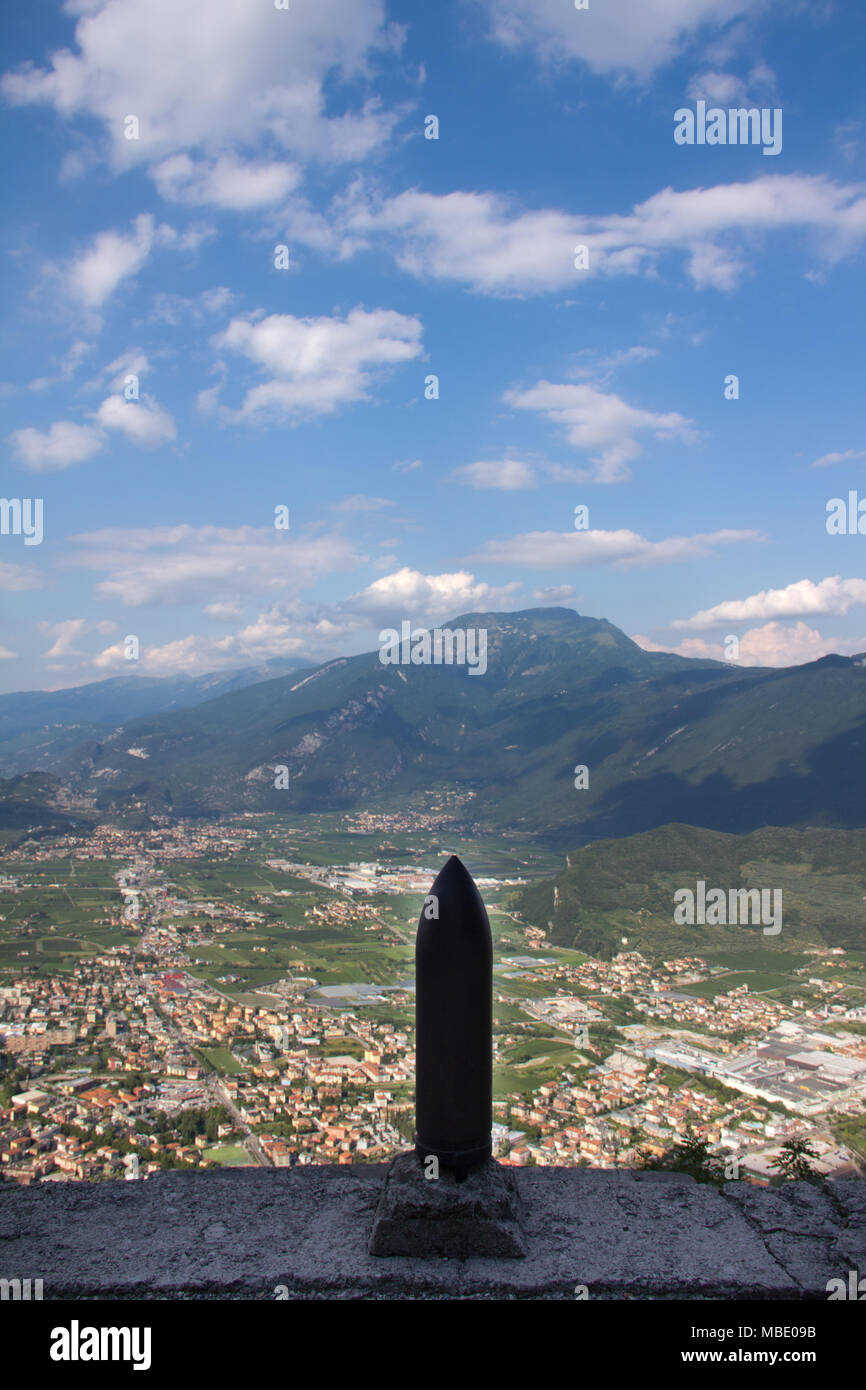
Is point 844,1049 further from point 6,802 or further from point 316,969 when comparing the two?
point 6,802

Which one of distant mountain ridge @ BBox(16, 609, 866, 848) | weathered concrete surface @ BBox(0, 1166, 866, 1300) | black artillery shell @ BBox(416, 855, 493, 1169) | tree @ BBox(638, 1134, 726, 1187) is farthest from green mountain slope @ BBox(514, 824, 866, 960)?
black artillery shell @ BBox(416, 855, 493, 1169)

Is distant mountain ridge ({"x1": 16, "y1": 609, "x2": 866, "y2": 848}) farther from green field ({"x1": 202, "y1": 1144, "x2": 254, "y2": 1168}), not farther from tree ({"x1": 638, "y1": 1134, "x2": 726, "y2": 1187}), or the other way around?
tree ({"x1": 638, "y1": 1134, "x2": 726, "y2": 1187})

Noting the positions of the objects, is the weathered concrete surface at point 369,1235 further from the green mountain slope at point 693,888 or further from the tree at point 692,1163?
the green mountain slope at point 693,888

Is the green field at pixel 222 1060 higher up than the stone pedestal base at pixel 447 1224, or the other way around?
the stone pedestal base at pixel 447 1224

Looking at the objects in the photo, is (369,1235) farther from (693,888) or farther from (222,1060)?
(693,888)

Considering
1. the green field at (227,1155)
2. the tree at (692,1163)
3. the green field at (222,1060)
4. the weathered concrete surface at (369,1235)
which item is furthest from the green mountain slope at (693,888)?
the weathered concrete surface at (369,1235)

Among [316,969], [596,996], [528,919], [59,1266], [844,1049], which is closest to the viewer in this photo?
[59,1266]
